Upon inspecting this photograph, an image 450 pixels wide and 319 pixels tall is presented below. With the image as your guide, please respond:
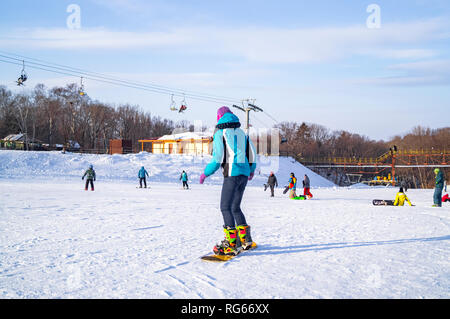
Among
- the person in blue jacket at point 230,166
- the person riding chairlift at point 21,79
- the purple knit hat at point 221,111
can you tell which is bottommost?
the person in blue jacket at point 230,166

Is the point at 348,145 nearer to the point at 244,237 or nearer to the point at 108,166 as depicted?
the point at 108,166

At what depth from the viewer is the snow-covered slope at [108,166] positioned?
31.6 metres

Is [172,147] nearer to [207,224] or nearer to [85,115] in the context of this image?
[85,115]

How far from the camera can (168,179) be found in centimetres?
3316

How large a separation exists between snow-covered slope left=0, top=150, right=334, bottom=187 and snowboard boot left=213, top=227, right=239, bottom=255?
92.1 feet

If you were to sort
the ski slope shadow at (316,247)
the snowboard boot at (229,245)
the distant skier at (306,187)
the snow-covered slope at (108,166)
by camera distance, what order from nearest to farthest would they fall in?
the snowboard boot at (229,245) → the ski slope shadow at (316,247) → the distant skier at (306,187) → the snow-covered slope at (108,166)

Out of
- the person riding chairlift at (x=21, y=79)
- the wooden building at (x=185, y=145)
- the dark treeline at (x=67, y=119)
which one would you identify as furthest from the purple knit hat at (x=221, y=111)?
the dark treeline at (x=67, y=119)

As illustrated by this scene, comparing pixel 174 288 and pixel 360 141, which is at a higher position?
pixel 360 141

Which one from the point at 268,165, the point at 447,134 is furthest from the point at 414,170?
the point at 268,165

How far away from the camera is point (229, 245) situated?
4.33 metres

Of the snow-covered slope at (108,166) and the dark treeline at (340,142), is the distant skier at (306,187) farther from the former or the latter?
the dark treeline at (340,142)

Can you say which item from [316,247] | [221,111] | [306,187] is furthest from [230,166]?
[306,187]

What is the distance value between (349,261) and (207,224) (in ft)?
11.1

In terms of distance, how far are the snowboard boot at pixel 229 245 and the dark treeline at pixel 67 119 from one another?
56.8 meters
